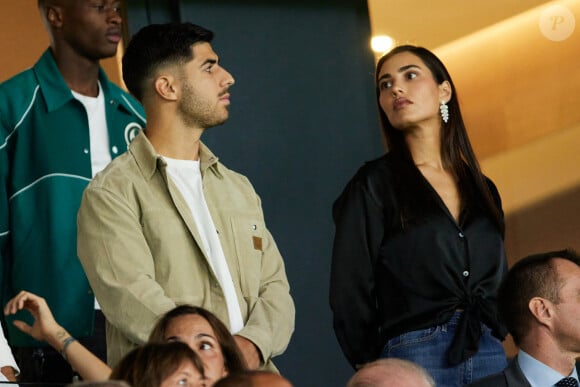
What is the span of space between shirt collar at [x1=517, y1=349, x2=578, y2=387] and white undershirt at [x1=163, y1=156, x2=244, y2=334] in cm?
88

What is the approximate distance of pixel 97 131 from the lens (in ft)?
19.1

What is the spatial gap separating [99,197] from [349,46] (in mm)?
2562

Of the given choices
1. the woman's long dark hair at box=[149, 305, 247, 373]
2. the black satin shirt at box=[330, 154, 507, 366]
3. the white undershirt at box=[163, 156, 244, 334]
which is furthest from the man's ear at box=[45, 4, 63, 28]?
the woman's long dark hair at box=[149, 305, 247, 373]

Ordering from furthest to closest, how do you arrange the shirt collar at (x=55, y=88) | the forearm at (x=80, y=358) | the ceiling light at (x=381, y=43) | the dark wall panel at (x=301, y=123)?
the ceiling light at (x=381, y=43) < the dark wall panel at (x=301, y=123) < the shirt collar at (x=55, y=88) < the forearm at (x=80, y=358)

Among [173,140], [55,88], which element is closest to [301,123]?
[55,88]

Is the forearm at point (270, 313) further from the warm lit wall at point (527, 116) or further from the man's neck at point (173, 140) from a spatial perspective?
the warm lit wall at point (527, 116)

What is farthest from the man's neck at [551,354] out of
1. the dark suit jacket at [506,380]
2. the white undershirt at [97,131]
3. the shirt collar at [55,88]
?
the shirt collar at [55,88]

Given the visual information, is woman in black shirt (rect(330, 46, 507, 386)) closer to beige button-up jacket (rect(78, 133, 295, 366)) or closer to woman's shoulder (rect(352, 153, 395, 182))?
woman's shoulder (rect(352, 153, 395, 182))

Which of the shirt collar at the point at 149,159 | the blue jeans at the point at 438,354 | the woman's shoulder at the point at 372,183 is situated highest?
the shirt collar at the point at 149,159

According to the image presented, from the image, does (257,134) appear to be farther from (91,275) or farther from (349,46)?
(91,275)

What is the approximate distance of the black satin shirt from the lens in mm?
5164

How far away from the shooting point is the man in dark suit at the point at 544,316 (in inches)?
199

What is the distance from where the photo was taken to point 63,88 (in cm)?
579

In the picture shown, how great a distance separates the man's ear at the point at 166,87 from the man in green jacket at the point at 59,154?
55cm
